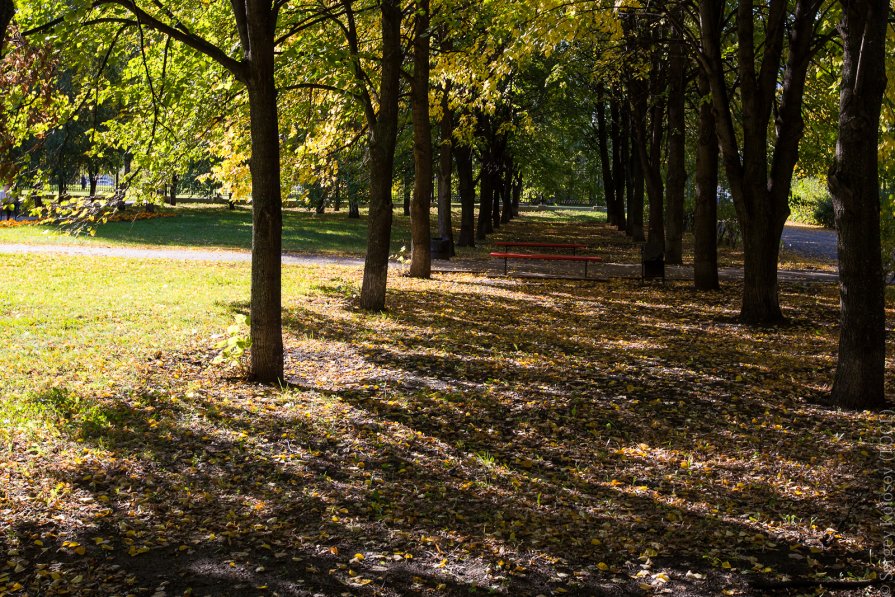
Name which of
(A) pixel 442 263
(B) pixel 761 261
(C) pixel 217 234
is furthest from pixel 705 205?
(C) pixel 217 234

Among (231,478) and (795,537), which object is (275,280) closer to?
(231,478)

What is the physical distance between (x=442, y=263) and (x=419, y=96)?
21.2 feet

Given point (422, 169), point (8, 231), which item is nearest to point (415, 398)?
point (422, 169)

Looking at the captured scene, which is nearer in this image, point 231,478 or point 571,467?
point 231,478

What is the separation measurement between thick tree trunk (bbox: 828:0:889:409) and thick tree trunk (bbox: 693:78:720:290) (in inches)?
323

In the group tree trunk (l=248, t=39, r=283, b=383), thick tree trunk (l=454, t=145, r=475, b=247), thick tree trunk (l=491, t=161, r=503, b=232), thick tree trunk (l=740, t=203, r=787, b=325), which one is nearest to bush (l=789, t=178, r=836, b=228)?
thick tree trunk (l=491, t=161, r=503, b=232)

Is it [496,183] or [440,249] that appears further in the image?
[496,183]

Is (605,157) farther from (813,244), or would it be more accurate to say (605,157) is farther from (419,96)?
(419,96)

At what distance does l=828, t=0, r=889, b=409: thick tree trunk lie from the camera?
7.21 m

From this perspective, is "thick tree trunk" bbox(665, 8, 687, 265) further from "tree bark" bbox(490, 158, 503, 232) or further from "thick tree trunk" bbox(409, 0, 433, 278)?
"tree bark" bbox(490, 158, 503, 232)

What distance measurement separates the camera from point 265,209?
782cm

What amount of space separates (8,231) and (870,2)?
2295cm

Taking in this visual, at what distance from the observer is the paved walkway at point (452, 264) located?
64.1ft

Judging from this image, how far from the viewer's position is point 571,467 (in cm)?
626
